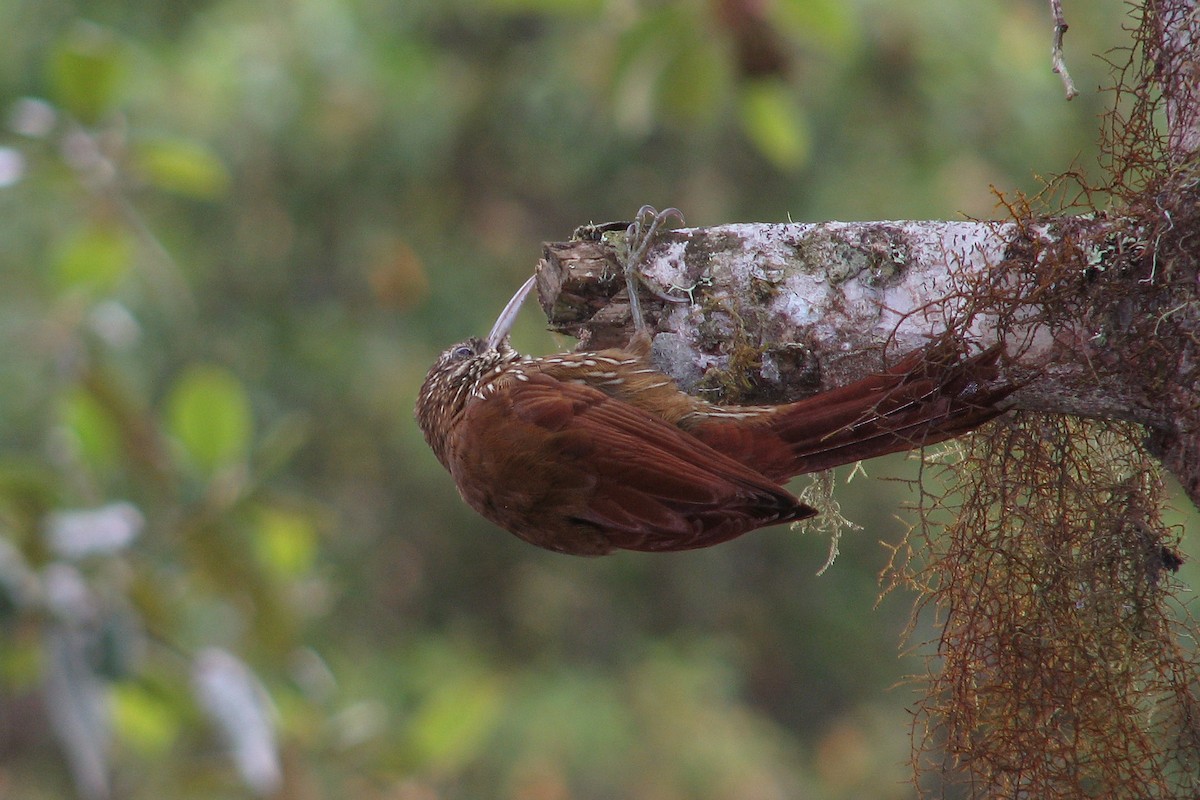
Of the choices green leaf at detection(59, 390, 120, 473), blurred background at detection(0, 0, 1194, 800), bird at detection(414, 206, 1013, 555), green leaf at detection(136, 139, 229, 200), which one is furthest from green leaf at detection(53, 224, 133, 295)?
bird at detection(414, 206, 1013, 555)

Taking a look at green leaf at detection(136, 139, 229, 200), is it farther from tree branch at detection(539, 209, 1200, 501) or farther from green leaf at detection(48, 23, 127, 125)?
tree branch at detection(539, 209, 1200, 501)

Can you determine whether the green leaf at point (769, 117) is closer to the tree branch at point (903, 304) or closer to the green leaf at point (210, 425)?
the tree branch at point (903, 304)

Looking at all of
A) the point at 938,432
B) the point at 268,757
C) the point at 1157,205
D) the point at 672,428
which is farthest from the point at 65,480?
the point at 1157,205

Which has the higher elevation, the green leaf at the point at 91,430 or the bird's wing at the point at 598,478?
the green leaf at the point at 91,430

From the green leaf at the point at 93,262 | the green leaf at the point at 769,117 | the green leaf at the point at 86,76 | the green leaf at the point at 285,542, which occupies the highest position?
the green leaf at the point at 769,117

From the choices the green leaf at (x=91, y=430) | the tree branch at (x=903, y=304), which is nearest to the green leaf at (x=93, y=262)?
the green leaf at (x=91, y=430)

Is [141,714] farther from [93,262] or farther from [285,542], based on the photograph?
[93,262]

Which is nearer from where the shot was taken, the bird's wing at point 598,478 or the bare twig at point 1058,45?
the bare twig at point 1058,45

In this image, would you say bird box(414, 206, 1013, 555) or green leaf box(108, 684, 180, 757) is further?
green leaf box(108, 684, 180, 757)
